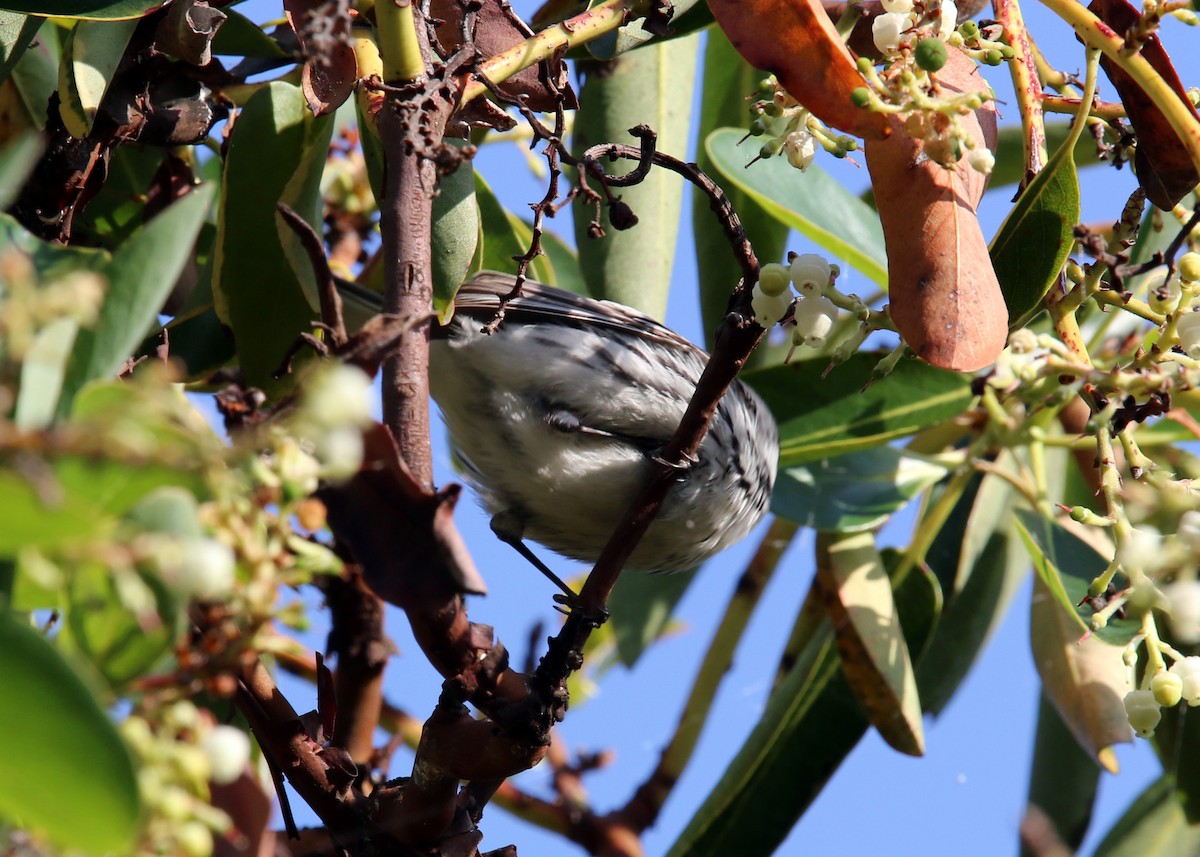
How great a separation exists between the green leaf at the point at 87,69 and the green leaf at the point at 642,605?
203 centimetres

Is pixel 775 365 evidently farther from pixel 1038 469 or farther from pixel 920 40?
pixel 920 40

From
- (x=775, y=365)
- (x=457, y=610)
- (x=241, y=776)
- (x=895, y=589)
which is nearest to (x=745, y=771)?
(x=895, y=589)

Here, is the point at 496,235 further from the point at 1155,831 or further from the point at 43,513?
the point at 1155,831

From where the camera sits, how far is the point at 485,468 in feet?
10.8

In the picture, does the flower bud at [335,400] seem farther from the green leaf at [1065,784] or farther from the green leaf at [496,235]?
the green leaf at [1065,784]

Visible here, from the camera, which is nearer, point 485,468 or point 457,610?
point 457,610

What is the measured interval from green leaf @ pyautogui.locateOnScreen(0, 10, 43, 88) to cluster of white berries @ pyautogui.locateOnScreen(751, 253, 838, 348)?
128cm

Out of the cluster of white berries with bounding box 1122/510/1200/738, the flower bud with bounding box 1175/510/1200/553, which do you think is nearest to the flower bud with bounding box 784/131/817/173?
the cluster of white berries with bounding box 1122/510/1200/738

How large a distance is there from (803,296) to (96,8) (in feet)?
3.58

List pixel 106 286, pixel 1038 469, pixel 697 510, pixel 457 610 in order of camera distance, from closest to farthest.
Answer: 1. pixel 106 286
2. pixel 457 610
3. pixel 1038 469
4. pixel 697 510

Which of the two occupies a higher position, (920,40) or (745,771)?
(920,40)

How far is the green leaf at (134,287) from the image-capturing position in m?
0.92

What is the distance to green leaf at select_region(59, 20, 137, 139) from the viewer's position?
194 cm

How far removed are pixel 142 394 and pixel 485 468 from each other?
258 centimetres
